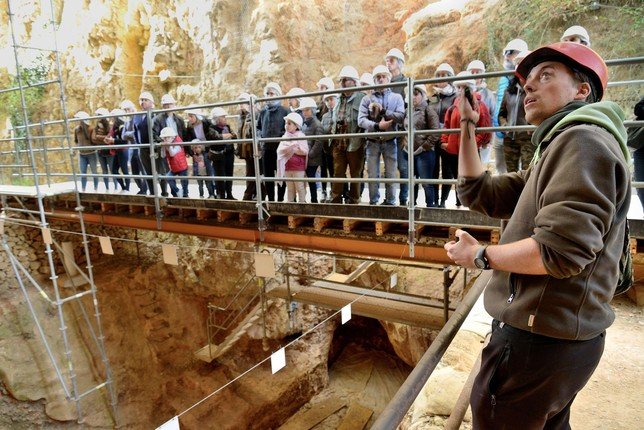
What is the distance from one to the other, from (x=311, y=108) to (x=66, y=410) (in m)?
7.36

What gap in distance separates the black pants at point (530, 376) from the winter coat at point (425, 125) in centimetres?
310

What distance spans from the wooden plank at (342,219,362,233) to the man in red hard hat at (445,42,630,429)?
2.84 metres

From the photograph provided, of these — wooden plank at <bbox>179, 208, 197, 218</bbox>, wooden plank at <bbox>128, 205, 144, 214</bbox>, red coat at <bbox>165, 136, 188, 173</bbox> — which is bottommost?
wooden plank at <bbox>128, 205, 144, 214</bbox>

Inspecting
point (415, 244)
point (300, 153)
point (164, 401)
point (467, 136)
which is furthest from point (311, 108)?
point (164, 401)

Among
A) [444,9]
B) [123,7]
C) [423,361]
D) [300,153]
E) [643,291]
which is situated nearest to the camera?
[423,361]

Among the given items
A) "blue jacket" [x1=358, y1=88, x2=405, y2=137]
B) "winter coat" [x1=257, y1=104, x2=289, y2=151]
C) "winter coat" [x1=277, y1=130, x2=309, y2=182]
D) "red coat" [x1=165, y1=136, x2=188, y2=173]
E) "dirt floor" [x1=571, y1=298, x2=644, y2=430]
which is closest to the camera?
"dirt floor" [x1=571, y1=298, x2=644, y2=430]

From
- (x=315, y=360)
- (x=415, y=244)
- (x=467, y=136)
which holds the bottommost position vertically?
(x=315, y=360)

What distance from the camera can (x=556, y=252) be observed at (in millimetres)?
996

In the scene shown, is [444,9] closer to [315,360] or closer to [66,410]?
[315,360]

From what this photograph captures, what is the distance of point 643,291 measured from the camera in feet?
11.1

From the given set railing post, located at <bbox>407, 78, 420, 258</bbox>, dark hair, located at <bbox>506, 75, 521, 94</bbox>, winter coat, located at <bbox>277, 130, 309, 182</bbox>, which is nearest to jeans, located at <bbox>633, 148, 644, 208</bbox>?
dark hair, located at <bbox>506, 75, 521, 94</bbox>

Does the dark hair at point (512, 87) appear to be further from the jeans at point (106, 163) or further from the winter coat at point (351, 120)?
the jeans at point (106, 163)

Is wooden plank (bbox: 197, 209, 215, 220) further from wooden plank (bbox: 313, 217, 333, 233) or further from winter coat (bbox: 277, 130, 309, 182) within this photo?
wooden plank (bbox: 313, 217, 333, 233)

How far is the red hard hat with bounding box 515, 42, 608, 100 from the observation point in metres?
1.12
